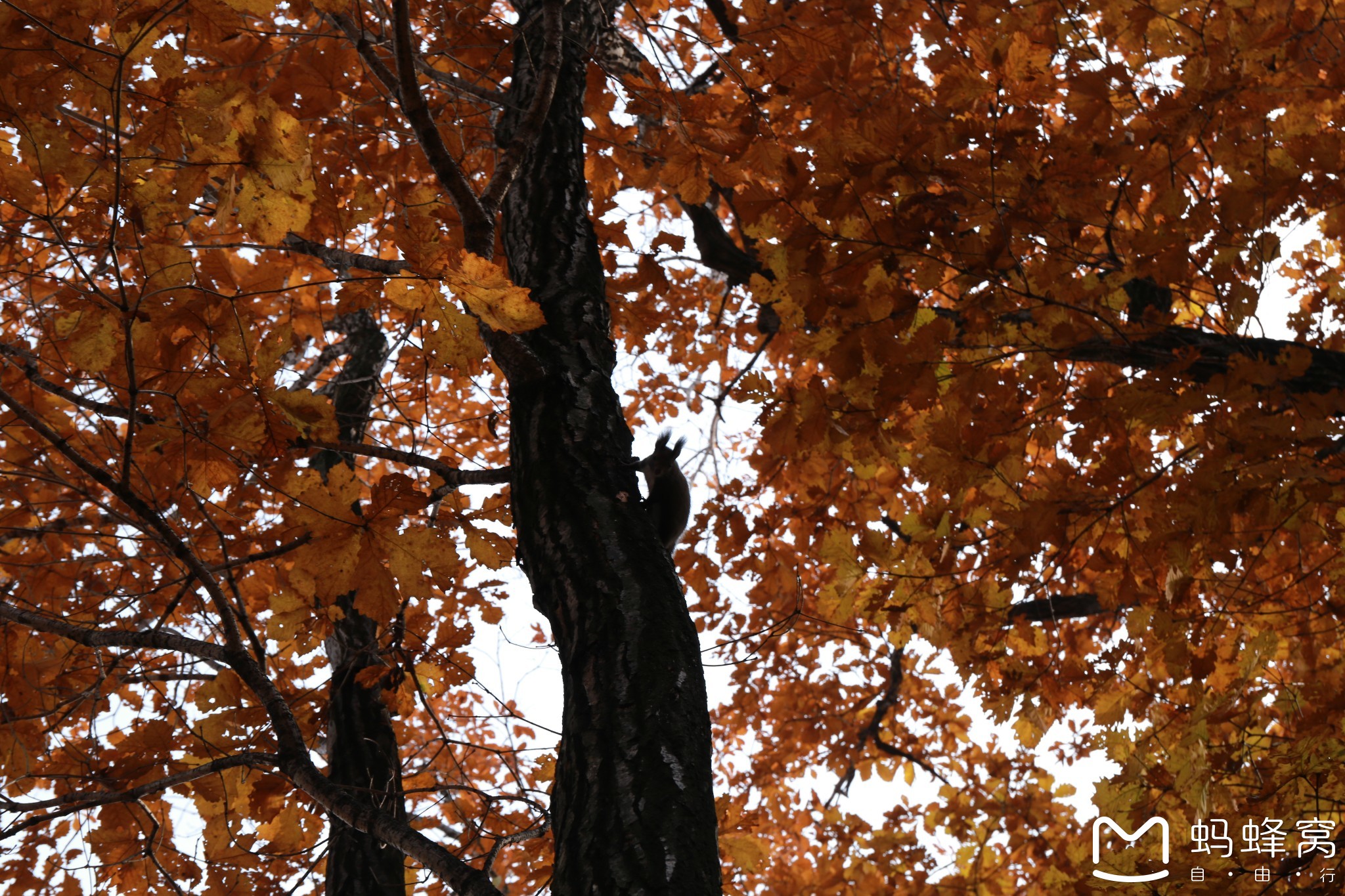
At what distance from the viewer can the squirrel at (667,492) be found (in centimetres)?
219

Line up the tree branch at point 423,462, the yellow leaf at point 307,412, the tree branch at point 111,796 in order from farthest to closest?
the tree branch at point 423,462 → the yellow leaf at point 307,412 → the tree branch at point 111,796

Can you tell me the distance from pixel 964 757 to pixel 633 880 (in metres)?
6.93

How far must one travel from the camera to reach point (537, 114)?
208 cm

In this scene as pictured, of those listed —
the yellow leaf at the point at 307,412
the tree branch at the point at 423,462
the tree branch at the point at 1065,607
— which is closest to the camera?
the yellow leaf at the point at 307,412

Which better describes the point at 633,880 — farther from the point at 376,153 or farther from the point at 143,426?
the point at 376,153

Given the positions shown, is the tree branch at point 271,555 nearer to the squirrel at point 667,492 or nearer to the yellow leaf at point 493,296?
the yellow leaf at point 493,296

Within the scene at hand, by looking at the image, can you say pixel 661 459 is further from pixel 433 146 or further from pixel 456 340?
pixel 433 146

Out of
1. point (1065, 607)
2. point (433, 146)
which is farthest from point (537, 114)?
point (1065, 607)

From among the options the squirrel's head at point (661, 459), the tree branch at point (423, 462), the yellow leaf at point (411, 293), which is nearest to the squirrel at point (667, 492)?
the squirrel's head at point (661, 459)

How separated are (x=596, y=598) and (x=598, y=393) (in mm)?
559

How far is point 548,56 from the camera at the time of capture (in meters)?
2.05

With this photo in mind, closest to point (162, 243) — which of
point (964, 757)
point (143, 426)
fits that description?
point (143, 426)

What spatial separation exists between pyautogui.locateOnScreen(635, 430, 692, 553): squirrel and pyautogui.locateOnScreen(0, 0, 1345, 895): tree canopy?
25 cm

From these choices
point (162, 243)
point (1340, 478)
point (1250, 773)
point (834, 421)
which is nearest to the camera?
point (162, 243)
